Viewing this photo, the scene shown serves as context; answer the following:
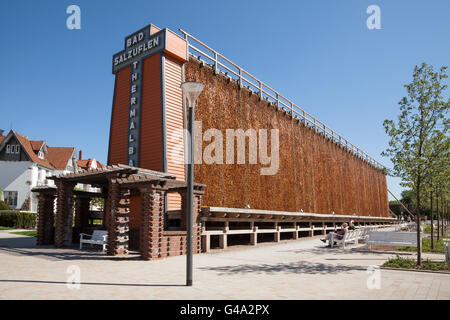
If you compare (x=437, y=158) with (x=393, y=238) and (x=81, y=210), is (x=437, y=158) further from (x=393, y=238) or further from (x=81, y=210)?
(x=81, y=210)

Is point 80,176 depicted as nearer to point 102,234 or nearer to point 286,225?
point 102,234

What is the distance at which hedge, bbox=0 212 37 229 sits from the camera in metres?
32.3

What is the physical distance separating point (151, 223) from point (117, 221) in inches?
59.0

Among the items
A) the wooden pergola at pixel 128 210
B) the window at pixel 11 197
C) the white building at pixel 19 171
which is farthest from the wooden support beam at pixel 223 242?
the window at pixel 11 197

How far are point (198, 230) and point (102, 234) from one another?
3685mm

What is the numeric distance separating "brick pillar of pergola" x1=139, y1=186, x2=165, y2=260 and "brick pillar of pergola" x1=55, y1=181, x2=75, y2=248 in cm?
487

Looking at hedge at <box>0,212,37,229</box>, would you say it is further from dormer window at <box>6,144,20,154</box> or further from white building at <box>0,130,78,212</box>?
dormer window at <box>6,144,20,154</box>

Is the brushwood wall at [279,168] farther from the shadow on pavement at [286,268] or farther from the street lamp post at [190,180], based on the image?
the street lamp post at [190,180]

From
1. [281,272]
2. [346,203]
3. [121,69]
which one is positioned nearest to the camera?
[281,272]

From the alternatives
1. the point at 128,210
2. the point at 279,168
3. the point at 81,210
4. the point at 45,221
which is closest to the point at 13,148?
the point at 81,210

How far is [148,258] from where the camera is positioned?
10.9 m

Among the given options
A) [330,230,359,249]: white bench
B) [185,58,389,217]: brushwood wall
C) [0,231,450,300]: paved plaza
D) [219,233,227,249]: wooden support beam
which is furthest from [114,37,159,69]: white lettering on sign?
[330,230,359,249]: white bench
